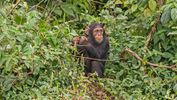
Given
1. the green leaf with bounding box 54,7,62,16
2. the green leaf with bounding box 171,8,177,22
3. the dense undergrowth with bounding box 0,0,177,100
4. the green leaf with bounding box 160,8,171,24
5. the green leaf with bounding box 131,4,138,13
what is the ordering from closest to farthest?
the dense undergrowth with bounding box 0,0,177,100 → the green leaf with bounding box 171,8,177,22 → the green leaf with bounding box 160,8,171,24 → the green leaf with bounding box 131,4,138,13 → the green leaf with bounding box 54,7,62,16

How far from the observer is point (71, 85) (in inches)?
172

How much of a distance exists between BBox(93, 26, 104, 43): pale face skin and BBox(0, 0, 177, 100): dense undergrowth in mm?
228

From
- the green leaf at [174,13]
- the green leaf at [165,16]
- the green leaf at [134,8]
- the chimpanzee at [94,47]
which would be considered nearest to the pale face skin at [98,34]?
the chimpanzee at [94,47]

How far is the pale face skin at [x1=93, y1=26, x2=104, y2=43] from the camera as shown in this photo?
17.1 ft

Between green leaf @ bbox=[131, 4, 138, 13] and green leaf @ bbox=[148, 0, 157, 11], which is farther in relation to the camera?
green leaf @ bbox=[131, 4, 138, 13]

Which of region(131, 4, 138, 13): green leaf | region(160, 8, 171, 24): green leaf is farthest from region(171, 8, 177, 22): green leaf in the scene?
region(131, 4, 138, 13): green leaf

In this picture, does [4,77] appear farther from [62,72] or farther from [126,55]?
[126,55]

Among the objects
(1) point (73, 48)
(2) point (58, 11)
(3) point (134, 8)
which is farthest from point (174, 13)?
(2) point (58, 11)

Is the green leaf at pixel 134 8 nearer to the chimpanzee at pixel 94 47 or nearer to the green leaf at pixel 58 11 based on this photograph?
the chimpanzee at pixel 94 47

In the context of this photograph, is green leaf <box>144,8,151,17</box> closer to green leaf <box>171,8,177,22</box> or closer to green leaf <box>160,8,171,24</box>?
green leaf <box>160,8,171,24</box>

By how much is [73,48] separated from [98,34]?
0.73m

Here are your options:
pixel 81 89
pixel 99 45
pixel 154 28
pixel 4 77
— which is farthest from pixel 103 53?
pixel 4 77

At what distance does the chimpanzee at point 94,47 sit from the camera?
5.17m

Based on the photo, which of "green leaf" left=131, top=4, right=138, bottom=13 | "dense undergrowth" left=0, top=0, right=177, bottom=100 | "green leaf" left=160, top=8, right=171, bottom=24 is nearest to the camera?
"dense undergrowth" left=0, top=0, right=177, bottom=100
